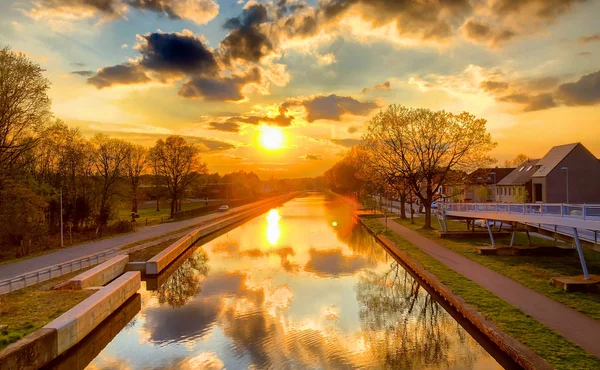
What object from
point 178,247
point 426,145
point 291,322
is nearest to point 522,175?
point 426,145

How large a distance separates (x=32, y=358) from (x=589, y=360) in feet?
53.4

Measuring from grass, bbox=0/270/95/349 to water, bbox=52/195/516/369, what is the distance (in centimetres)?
220

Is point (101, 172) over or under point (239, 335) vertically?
over

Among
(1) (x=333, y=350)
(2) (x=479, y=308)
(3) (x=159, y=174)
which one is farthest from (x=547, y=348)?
(3) (x=159, y=174)

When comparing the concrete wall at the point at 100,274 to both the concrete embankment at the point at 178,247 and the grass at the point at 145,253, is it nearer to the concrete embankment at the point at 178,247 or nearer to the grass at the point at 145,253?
the grass at the point at 145,253

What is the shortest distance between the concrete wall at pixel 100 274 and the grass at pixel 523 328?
1874 cm

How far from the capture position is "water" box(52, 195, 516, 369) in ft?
43.6

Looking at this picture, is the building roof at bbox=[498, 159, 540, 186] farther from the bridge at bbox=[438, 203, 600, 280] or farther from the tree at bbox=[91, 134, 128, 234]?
the tree at bbox=[91, 134, 128, 234]

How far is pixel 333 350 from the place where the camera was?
14.0m

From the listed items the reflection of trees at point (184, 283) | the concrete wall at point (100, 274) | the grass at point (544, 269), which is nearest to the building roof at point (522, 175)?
the grass at point (544, 269)

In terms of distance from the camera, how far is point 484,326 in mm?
13562

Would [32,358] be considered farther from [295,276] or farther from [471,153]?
[471,153]

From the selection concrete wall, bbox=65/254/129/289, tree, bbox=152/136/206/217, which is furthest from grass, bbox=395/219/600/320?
tree, bbox=152/136/206/217

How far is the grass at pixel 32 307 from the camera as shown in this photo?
1273cm
